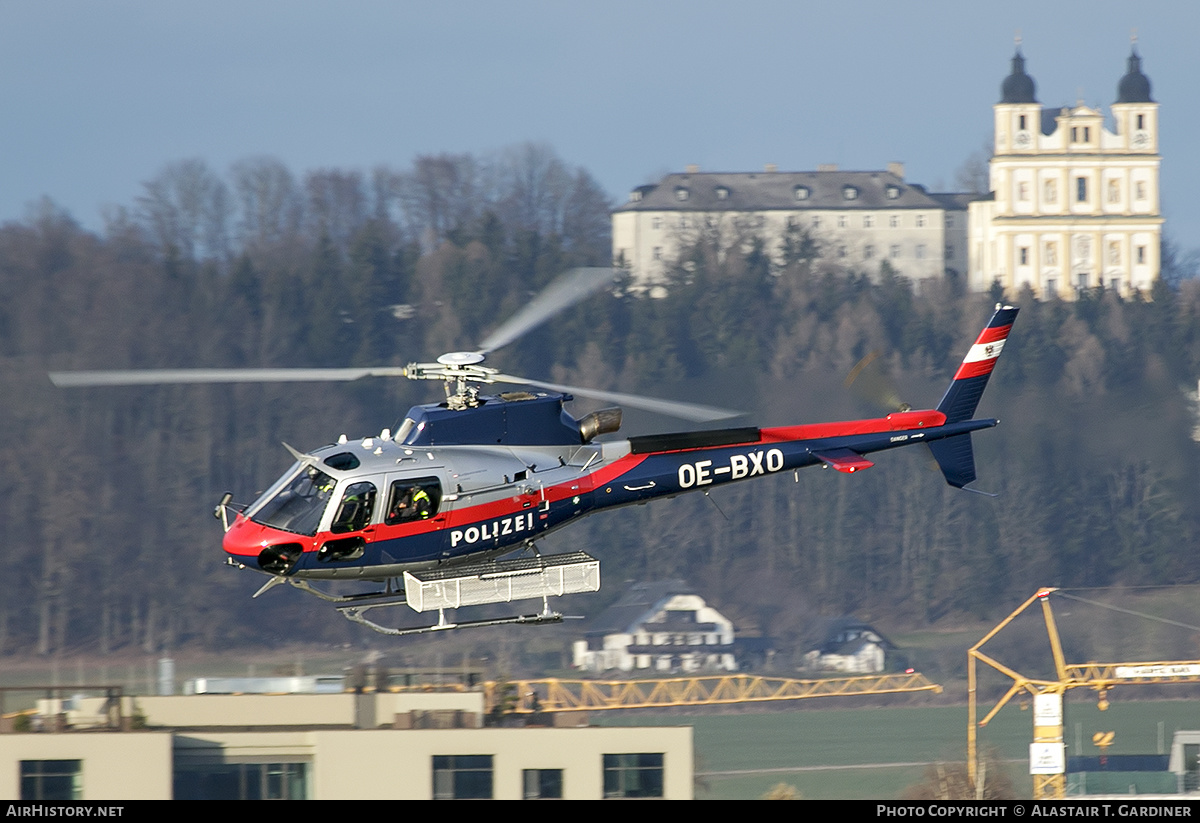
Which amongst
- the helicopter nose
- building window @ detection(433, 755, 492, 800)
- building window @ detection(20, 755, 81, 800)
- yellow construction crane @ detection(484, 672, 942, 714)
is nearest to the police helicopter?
the helicopter nose

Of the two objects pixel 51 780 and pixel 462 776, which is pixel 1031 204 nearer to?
pixel 462 776

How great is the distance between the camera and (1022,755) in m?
58.6

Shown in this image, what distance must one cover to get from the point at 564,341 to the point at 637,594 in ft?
55.4

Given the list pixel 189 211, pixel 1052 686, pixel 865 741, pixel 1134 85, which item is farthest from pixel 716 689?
pixel 1134 85

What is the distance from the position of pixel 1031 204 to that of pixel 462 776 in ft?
284

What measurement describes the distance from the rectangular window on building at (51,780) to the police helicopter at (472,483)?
33.0 ft

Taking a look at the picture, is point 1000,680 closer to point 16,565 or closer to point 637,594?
point 637,594

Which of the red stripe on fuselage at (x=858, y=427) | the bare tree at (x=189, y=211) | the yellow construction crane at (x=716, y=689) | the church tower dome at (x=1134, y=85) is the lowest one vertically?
the yellow construction crane at (x=716, y=689)

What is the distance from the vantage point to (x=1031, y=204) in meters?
108

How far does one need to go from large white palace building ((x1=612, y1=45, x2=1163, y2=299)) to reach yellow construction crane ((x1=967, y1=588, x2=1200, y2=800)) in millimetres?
37655

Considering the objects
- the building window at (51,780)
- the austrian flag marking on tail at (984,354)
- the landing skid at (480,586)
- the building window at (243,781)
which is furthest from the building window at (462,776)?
the austrian flag marking on tail at (984,354)

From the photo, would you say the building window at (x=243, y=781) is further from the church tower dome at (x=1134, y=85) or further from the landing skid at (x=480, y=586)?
the church tower dome at (x=1134, y=85)

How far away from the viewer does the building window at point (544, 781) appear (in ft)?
92.8
